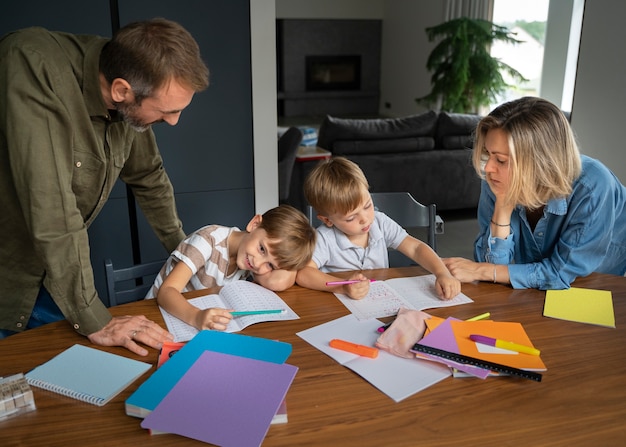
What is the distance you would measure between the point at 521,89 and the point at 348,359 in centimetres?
701

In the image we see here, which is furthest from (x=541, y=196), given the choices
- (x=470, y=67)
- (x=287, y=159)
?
(x=470, y=67)

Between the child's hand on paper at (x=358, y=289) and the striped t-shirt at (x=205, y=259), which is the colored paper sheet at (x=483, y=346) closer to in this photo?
the child's hand on paper at (x=358, y=289)

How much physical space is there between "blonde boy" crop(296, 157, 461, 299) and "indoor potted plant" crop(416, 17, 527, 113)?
16.5 feet

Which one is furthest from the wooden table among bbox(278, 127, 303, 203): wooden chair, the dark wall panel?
bbox(278, 127, 303, 203): wooden chair

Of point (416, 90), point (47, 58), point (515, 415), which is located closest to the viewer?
point (515, 415)

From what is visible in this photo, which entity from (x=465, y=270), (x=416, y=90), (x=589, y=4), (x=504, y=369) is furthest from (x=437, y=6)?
(x=504, y=369)

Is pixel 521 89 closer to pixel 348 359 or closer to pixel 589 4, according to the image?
pixel 589 4

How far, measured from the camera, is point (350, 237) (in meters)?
1.88

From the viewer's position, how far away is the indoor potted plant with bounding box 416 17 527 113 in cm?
638

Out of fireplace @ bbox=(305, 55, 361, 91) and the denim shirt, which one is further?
fireplace @ bbox=(305, 55, 361, 91)

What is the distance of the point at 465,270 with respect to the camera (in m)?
1.67

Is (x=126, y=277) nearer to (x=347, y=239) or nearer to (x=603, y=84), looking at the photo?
(x=347, y=239)

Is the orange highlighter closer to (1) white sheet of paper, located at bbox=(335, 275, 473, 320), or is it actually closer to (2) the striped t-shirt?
(1) white sheet of paper, located at bbox=(335, 275, 473, 320)

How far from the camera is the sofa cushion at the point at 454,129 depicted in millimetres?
4793
